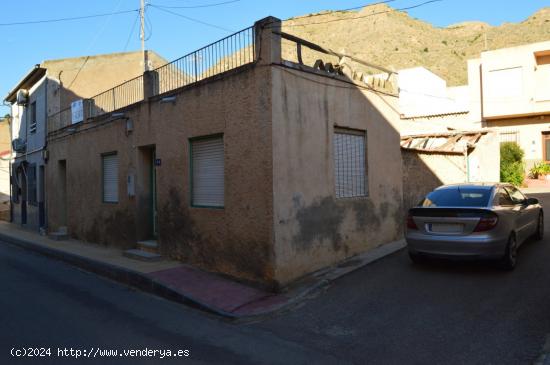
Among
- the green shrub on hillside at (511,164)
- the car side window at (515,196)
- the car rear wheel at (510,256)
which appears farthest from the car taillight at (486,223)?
the green shrub on hillside at (511,164)

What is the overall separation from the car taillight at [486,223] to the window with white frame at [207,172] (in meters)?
4.50

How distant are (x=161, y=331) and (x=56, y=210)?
39.2 feet

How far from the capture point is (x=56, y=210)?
15.9 meters

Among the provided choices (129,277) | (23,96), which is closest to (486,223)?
(129,277)

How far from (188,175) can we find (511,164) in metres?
18.6

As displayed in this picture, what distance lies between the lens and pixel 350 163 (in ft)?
30.5

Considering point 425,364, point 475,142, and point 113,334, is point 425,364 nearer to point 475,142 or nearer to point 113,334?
point 113,334

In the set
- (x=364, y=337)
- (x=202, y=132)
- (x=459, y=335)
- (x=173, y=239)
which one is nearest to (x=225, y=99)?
(x=202, y=132)

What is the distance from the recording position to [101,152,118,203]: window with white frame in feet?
41.0

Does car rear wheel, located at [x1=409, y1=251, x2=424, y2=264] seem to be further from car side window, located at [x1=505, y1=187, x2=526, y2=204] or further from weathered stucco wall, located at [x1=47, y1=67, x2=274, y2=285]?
weathered stucco wall, located at [x1=47, y1=67, x2=274, y2=285]

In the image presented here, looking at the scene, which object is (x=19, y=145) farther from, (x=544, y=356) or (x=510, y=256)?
(x=544, y=356)

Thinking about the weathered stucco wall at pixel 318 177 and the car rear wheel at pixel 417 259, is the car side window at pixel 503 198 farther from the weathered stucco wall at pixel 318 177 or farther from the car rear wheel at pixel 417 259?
the weathered stucco wall at pixel 318 177


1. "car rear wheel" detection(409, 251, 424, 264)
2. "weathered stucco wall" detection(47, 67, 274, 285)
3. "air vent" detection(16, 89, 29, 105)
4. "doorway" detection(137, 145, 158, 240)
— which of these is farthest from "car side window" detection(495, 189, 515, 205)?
"air vent" detection(16, 89, 29, 105)

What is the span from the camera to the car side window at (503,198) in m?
7.65
